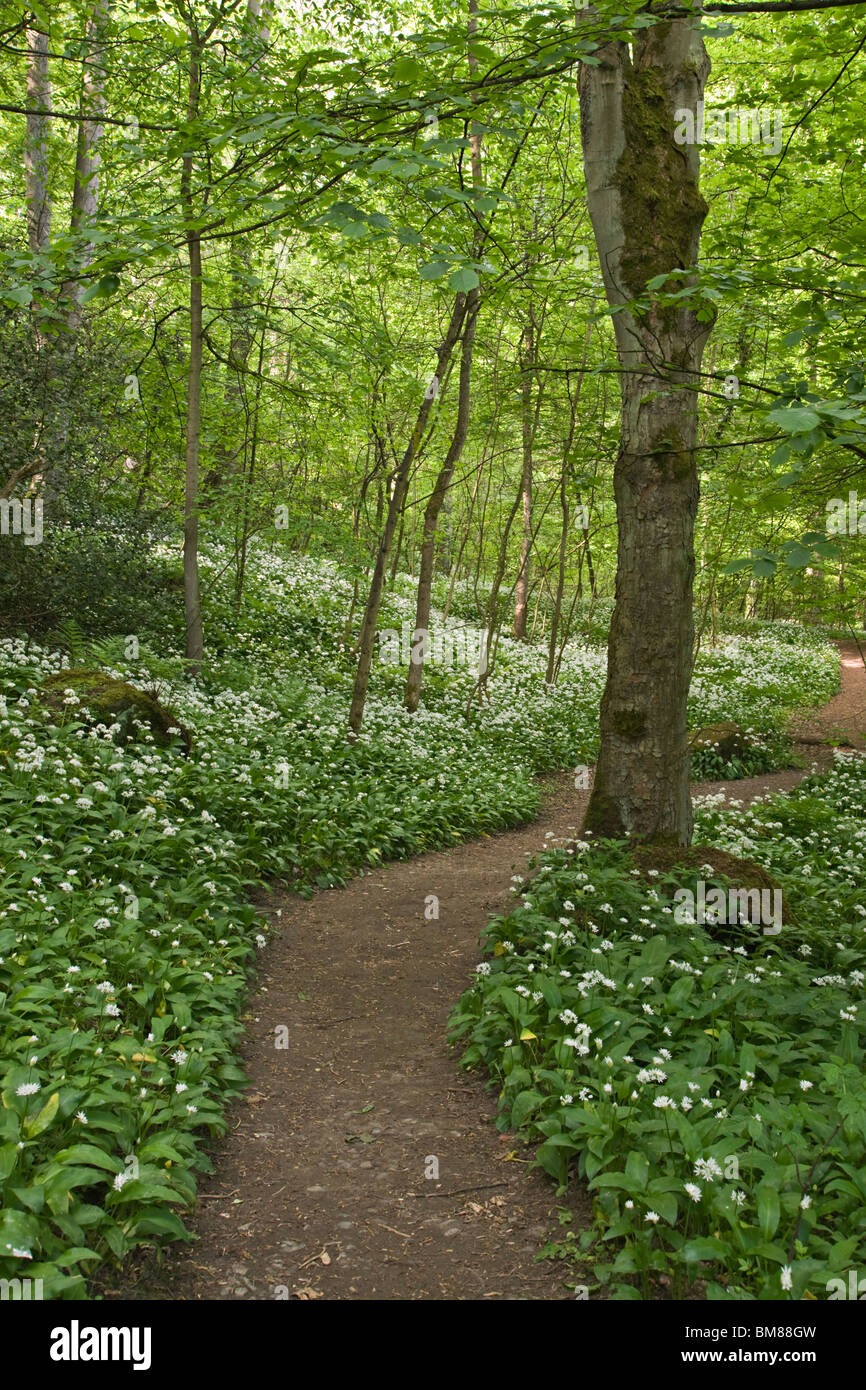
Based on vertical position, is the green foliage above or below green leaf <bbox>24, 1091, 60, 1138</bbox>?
below

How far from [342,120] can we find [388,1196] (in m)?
5.54

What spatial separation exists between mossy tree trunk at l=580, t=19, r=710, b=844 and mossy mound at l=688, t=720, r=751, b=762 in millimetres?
7982

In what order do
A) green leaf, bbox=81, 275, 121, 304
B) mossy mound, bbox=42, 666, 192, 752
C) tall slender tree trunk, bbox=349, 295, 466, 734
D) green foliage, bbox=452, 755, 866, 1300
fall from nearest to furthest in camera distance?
green foliage, bbox=452, 755, 866, 1300 → green leaf, bbox=81, 275, 121, 304 → mossy mound, bbox=42, 666, 192, 752 → tall slender tree trunk, bbox=349, 295, 466, 734

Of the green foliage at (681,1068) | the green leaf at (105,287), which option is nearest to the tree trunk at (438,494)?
the green foliage at (681,1068)

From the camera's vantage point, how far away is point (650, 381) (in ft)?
20.2

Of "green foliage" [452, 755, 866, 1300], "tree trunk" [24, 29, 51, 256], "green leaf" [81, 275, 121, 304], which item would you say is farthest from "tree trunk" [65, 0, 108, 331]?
"green foliage" [452, 755, 866, 1300]

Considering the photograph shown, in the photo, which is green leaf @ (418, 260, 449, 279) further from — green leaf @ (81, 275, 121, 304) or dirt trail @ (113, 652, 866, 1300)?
dirt trail @ (113, 652, 866, 1300)

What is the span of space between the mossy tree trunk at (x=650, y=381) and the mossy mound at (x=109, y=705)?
4.51 metres

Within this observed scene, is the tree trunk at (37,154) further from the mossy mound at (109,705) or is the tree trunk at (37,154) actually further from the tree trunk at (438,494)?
the mossy mound at (109,705)

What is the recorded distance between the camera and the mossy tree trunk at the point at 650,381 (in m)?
6.21

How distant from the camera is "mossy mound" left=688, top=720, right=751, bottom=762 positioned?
562 inches

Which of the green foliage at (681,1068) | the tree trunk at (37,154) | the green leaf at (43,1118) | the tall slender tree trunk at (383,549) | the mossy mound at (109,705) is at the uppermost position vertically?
the tree trunk at (37,154)

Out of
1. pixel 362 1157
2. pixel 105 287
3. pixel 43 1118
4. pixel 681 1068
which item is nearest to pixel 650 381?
pixel 105 287
